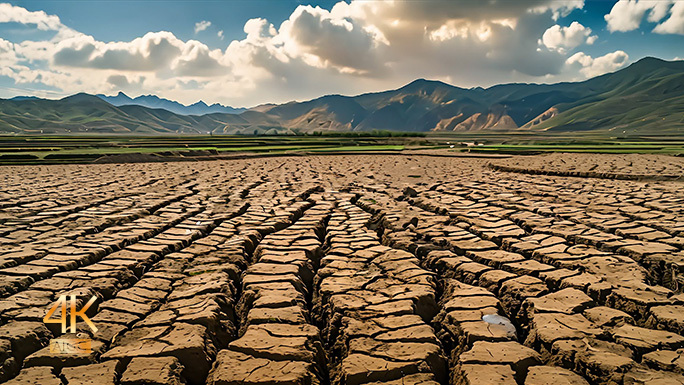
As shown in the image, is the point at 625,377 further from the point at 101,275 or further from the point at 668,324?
the point at 101,275

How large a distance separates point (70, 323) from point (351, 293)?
1963mm

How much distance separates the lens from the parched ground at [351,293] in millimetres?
2203

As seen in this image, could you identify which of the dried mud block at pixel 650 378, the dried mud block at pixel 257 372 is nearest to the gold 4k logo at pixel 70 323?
the dried mud block at pixel 257 372

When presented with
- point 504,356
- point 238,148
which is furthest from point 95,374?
point 238,148

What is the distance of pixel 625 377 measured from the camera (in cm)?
202

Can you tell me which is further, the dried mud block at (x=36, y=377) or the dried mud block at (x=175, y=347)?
the dried mud block at (x=175, y=347)

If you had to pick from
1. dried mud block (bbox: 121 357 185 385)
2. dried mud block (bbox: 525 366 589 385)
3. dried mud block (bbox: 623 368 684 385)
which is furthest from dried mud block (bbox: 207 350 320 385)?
dried mud block (bbox: 623 368 684 385)

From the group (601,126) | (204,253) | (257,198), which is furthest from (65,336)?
(601,126)

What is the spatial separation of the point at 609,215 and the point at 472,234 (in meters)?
2.42

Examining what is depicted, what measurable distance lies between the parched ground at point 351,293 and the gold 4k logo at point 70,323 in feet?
0.22

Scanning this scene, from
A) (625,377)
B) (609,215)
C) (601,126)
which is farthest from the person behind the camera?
(601,126)

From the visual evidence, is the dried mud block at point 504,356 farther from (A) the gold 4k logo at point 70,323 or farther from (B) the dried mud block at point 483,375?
(A) the gold 4k logo at point 70,323

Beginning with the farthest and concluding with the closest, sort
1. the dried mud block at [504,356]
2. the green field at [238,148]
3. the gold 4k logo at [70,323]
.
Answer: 1. the green field at [238,148]
2. the gold 4k logo at [70,323]
3. the dried mud block at [504,356]

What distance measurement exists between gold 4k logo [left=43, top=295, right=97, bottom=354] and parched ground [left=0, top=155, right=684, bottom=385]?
0.07 metres
